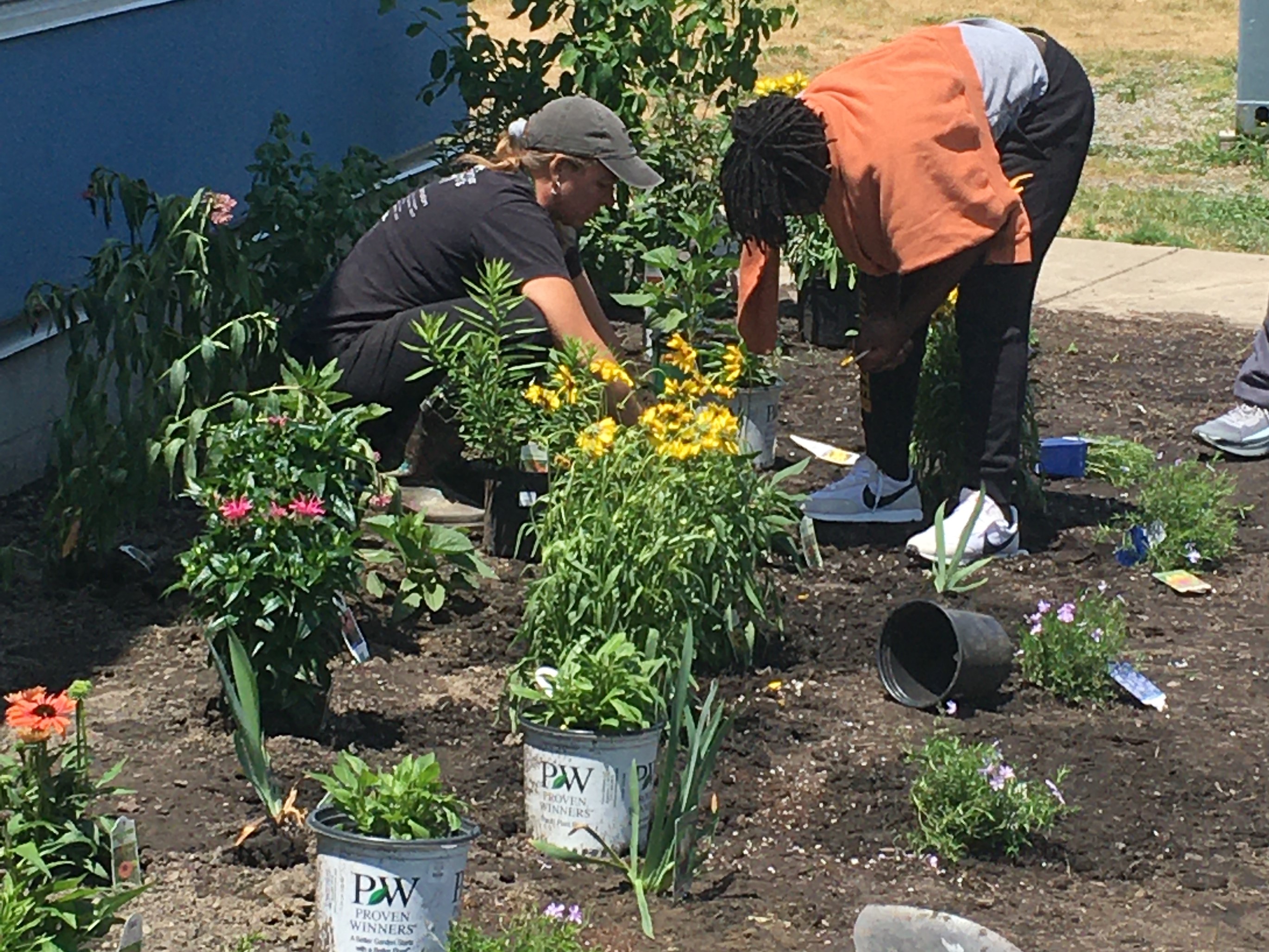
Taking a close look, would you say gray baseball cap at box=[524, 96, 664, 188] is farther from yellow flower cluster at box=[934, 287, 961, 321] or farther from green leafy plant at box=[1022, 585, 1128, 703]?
green leafy plant at box=[1022, 585, 1128, 703]

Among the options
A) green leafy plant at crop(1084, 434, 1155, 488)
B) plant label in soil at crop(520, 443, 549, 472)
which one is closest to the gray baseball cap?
plant label in soil at crop(520, 443, 549, 472)

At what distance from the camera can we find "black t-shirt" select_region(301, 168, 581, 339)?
4875mm

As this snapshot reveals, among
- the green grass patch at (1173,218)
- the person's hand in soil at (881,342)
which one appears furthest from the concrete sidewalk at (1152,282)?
the person's hand in soil at (881,342)

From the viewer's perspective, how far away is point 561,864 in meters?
3.32

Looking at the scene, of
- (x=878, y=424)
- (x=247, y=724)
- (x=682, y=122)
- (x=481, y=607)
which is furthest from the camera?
(x=682, y=122)

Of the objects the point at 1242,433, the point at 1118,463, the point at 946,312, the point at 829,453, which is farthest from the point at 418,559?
the point at 1242,433

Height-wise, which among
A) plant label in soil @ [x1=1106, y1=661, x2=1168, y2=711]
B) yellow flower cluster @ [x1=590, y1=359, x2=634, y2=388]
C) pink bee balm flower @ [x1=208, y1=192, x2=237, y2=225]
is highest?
pink bee balm flower @ [x1=208, y1=192, x2=237, y2=225]

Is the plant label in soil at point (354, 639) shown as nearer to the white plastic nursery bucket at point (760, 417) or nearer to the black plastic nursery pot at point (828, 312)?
the white plastic nursery bucket at point (760, 417)

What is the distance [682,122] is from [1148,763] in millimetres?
4129

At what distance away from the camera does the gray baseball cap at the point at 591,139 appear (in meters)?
4.86

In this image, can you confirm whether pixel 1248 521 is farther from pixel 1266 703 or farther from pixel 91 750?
pixel 91 750

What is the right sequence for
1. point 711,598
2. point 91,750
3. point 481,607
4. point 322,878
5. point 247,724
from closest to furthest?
1. point 322,878
2. point 247,724
3. point 91,750
4. point 711,598
5. point 481,607

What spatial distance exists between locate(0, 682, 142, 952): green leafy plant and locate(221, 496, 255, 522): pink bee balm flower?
598 millimetres

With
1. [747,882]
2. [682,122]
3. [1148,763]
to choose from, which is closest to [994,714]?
[1148,763]
